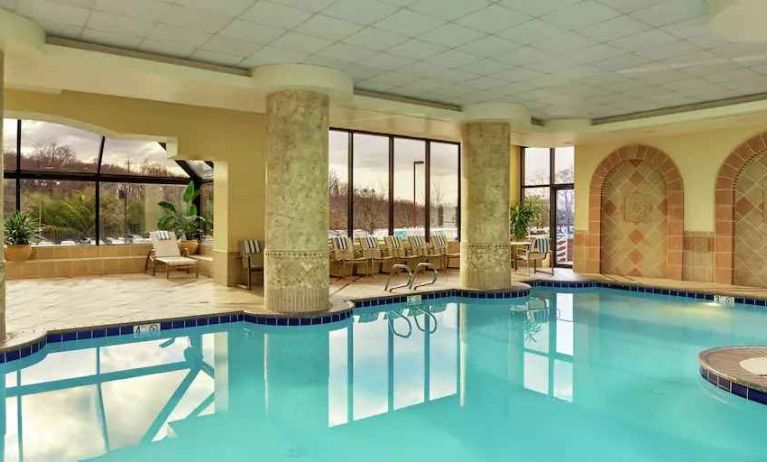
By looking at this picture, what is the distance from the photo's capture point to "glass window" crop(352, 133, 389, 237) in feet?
42.0

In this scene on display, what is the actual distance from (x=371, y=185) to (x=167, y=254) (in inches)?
189

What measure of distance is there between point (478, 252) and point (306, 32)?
5.48 m

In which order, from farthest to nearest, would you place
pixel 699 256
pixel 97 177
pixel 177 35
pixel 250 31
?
pixel 97 177 < pixel 699 256 < pixel 177 35 < pixel 250 31

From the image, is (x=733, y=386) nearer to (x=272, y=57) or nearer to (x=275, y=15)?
(x=275, y=15)

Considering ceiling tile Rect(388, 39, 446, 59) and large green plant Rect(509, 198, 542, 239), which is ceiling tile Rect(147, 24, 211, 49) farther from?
large green plant Rect(509, 198, 542, 239)

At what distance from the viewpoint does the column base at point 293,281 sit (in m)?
7.50

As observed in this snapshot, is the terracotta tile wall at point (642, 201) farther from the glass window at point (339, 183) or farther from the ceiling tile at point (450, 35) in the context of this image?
the ceiling tile at point (450, 35)

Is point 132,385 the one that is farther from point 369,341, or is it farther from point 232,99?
point 232,99

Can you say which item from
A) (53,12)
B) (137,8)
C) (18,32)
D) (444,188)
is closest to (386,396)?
(137,8)

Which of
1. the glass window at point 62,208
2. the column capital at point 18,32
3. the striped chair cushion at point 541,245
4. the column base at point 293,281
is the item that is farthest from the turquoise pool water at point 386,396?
the glass window at point 62,208

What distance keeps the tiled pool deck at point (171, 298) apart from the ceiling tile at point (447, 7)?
411cm

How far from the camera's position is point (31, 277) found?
1098cm

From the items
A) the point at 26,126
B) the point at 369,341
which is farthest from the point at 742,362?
the point at 26,126

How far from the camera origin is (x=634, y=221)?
39.6 feet
